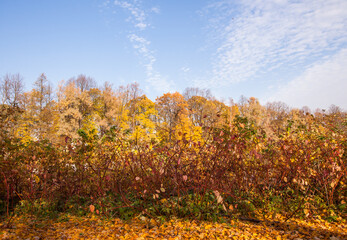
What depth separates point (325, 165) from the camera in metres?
4.47

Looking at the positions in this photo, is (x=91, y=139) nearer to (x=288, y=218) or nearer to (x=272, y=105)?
(x=288, y=218)

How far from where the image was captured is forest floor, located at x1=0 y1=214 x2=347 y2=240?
3496mm

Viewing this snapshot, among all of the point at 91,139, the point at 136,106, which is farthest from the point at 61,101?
the point at 91,139

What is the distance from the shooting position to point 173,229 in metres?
3.67

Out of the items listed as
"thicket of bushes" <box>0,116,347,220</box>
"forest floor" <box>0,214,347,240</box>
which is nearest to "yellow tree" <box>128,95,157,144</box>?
"thicket of bushes" <box>0,116,347,220</box>

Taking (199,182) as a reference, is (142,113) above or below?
above

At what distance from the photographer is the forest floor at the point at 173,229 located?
350 centimetres

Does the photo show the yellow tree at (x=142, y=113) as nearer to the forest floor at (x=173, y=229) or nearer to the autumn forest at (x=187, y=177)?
the autumn forest at (x=187, y=177)

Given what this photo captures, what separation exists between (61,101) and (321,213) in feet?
80.4

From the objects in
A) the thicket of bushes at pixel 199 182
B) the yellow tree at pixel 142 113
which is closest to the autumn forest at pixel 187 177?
the thicket of bushes at pixel 199 182

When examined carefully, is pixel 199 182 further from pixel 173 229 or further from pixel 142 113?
pixel 142 113

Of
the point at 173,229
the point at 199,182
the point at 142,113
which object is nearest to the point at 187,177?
the point at 199,182

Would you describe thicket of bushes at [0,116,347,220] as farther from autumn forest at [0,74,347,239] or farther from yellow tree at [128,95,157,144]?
yellow tree at [128,95,157,144]

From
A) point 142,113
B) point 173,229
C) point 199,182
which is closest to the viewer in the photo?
point 173,229
